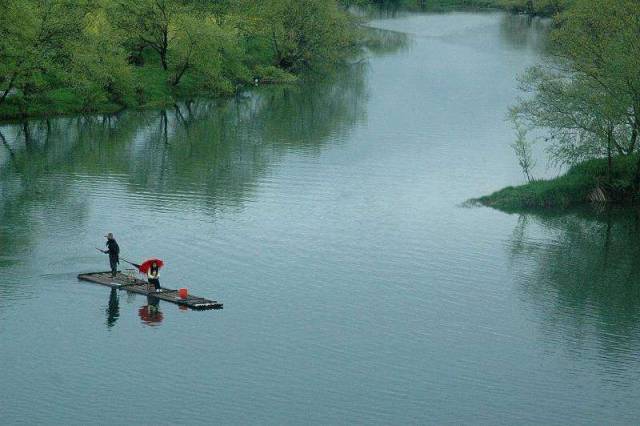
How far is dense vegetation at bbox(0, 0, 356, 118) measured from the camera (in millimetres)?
90250

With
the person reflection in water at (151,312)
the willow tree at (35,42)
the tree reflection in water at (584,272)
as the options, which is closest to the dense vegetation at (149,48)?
the willow tree at (35,42)

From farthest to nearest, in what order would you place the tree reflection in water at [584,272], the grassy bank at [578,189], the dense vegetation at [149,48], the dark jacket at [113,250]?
1. the dense vegetation at [149,48]
2. the grassy bank at [578,189]
3. the dark jacket at [113,250]
4. the tree reflection in water at [584,272]

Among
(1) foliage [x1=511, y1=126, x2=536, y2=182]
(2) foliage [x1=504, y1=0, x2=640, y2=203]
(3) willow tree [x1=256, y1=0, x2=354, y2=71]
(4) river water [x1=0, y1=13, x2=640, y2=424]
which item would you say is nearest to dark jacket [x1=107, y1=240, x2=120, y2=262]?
(4) river water [x1=0, y1=13, x2=640, y2=424]

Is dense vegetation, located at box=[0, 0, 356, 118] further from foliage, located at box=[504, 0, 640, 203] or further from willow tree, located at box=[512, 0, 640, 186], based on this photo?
willow tree, located at box=[512, 0, 640, 186]

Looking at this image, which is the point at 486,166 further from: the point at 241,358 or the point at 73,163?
the point at 241,358

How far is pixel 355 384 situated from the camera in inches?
1625

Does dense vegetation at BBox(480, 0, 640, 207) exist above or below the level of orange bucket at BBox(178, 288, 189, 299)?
above

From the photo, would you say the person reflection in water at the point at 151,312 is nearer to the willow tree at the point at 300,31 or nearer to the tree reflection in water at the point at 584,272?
the tree reflection in water at the point at 584,272

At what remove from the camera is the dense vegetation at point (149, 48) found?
90250 mm

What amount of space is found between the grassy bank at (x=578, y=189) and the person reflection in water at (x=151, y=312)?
2791cm

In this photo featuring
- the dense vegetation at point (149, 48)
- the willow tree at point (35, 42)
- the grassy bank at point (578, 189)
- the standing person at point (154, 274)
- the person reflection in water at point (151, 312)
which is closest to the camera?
the person reflection in water at point (151, 312)

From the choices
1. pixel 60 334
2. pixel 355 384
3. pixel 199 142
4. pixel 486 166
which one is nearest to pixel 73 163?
pixel 199 142

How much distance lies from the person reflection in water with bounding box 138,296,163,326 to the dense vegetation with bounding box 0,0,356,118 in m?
45.0

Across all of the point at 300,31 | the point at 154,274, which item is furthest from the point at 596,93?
the point at 300,31
